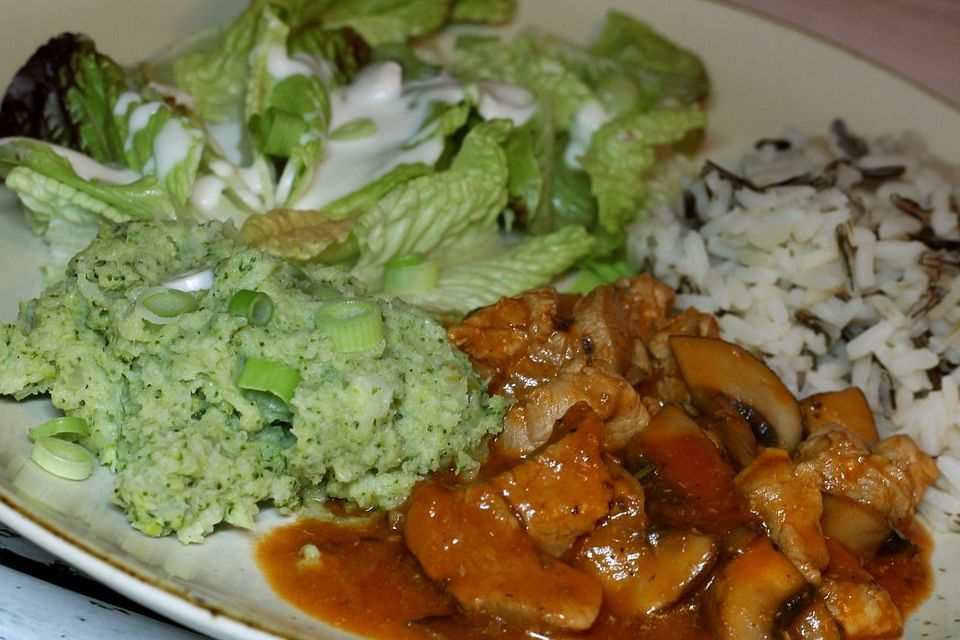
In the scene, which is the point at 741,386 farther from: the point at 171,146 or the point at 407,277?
the point at 171,146

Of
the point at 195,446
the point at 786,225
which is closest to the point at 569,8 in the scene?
the point at 786,225

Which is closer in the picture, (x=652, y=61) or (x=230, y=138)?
(x=230, y=138)

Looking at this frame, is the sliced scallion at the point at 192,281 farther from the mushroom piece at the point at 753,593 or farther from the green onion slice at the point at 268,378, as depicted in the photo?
the mushroom piece at the point at 753,593

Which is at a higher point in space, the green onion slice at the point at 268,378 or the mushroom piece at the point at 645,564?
the green onion slice at the point at 268,378

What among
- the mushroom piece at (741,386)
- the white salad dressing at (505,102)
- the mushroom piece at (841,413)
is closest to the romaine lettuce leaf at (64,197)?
the white salad dressing at (505,102)

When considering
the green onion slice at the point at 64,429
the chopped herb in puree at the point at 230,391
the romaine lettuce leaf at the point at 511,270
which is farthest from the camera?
the romaine lettuce leaf at the point at 511,270

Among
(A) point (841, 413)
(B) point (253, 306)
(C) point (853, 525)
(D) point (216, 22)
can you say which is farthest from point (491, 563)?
(D) point (216, 22)

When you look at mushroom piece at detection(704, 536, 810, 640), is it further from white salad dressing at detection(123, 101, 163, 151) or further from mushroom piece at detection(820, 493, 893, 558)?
white salad dressing at detection(123, 101, 163, 151)
